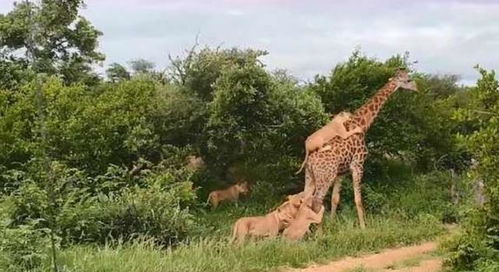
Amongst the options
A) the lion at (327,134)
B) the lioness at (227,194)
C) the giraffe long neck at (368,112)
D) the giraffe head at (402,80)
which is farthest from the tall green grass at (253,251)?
the lioness at (227,194)

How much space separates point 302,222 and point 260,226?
1.87ft

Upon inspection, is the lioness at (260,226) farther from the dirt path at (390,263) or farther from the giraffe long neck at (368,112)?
the giraffe long neck at (368,112)

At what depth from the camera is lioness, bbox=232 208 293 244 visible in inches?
406

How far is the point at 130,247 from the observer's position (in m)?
8.95

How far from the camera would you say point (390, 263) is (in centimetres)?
913

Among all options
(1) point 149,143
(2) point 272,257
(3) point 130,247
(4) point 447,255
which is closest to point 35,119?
(1) point 149,143

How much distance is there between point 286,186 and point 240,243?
3.79m

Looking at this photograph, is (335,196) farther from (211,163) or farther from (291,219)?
(211,163)

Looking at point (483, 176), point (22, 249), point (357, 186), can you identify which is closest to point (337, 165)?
point (357, 186)

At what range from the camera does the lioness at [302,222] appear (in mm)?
10352

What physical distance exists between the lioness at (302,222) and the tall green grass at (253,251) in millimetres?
162

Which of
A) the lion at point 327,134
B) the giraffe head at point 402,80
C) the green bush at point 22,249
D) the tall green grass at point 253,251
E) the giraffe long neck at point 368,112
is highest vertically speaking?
the giraffe head at point 402,80

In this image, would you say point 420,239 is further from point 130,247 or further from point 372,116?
point 130,247

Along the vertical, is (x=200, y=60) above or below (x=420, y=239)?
above
